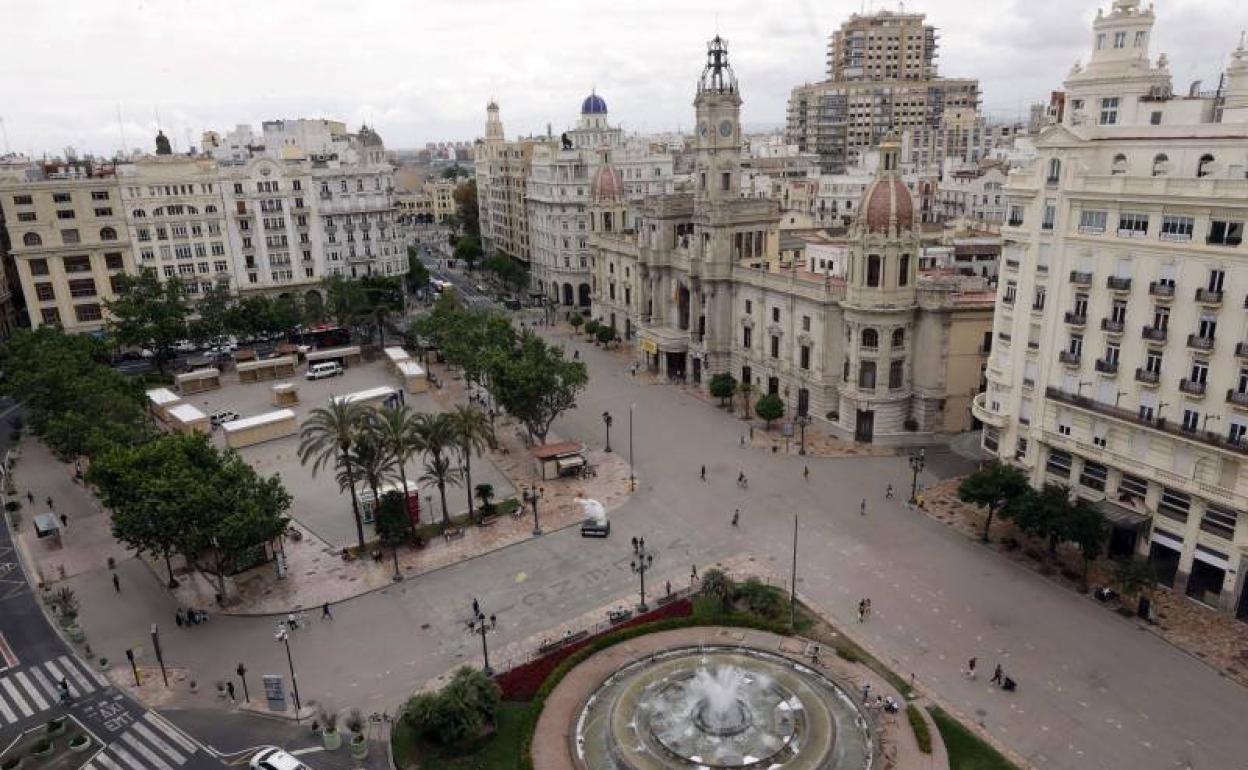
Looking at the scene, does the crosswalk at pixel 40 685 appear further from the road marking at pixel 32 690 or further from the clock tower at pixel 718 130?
the clock tower at pixel 718 130

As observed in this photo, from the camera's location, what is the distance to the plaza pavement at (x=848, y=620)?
39.0 metres

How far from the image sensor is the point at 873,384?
71.9m

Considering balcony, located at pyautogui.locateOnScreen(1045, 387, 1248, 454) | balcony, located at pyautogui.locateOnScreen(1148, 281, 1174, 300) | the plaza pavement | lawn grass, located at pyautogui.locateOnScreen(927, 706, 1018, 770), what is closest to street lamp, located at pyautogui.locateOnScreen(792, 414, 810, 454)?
the plaza pavement

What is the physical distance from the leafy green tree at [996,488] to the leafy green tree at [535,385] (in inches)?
1282

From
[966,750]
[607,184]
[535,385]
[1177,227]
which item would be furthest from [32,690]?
[607,184]

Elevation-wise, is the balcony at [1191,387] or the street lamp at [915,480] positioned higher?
the balcony at [1191,387]

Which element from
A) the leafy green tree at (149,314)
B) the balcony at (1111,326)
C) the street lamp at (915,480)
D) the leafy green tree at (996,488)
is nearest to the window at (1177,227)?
the balcony at (1111,326)

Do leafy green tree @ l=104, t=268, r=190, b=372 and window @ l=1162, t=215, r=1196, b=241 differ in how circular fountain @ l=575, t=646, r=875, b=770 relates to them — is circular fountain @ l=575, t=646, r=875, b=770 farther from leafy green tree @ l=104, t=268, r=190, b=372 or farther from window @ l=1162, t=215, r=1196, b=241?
leafy green tree @ l=104, t=268, r=190, b=372

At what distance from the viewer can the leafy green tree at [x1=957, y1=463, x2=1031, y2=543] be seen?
52938 millimetres

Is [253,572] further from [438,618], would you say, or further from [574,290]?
[574,290]

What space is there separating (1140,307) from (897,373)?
24.5 meters

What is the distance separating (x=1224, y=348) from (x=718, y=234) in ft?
160

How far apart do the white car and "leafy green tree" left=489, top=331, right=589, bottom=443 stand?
35495 mm

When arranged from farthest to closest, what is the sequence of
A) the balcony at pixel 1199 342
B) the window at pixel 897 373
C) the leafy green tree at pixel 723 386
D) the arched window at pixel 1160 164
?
the leafy green tree at pixel 723 386
the window at pixel 897 373
the arched window at pixel 1160 164
the balcony at pixel 1199 342
